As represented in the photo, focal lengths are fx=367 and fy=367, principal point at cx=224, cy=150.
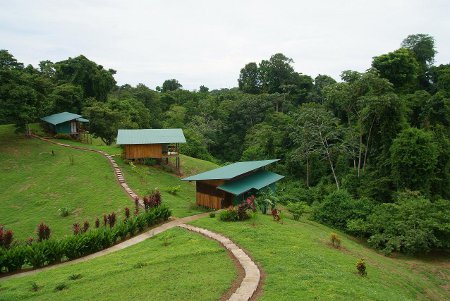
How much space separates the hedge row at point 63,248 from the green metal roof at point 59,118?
2805 centimetres

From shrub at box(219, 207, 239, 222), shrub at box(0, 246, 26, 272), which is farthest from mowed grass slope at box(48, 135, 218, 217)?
shrub at box(0, 246, 26, 272)

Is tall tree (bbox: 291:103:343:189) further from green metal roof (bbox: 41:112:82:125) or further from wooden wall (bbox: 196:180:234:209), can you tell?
green metal roof (bbox: 41:112:82:125)

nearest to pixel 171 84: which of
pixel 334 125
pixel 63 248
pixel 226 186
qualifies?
pixel 334 125

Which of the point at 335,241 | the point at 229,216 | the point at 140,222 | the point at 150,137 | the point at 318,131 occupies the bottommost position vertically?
the point at 335,241

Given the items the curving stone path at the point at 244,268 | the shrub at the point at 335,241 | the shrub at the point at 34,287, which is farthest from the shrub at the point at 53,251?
the shrub at the point at 335,241

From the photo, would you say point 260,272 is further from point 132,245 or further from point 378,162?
point 378,162

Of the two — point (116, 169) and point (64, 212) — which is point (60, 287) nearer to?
point (64, 212)

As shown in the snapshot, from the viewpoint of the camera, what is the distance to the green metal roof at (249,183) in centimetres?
2755

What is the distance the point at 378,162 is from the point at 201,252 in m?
21.6

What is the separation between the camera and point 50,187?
34.1 metres

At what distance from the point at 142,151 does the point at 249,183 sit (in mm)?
14371

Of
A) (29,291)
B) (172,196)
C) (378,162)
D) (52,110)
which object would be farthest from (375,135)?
(52,110)

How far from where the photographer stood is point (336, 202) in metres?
30.1

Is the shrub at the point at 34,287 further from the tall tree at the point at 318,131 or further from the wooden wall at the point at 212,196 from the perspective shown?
the tall tree at the point at 318,131
